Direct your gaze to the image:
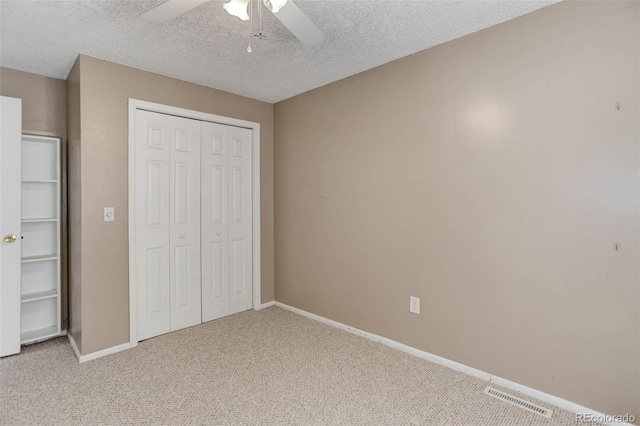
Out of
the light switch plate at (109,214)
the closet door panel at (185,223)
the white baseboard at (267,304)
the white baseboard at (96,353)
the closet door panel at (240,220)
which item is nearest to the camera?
the white baseboard at (96,353)

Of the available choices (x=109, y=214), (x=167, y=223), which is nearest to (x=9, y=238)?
(x=109, y=214)

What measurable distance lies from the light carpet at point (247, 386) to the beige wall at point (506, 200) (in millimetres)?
308

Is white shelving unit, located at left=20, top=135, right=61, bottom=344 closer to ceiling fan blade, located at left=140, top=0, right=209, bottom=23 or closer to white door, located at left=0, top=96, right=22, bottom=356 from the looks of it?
white door, located at left=0, top=96, right=22, bottom=356

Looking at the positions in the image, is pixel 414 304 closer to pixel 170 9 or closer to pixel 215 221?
pixel 215 221

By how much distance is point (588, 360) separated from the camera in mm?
1814

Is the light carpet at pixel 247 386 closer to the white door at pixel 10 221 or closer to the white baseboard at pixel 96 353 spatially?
the white baseboard at pixel 96 353

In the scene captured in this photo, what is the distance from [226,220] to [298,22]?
2.30 metres

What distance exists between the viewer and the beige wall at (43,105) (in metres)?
2.71

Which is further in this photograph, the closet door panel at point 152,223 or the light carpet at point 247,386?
the closet door panel at point 152,223

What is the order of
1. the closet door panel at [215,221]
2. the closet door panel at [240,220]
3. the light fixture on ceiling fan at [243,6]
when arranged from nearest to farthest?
the light fixture on ceiling fan at [243,6] → the closet door panel at [215,221] → the closet door panel at [240,220]

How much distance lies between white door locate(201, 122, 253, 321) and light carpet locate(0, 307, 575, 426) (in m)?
0.60

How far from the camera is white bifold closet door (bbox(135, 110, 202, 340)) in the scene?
279 cm

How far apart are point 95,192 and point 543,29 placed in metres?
3.27

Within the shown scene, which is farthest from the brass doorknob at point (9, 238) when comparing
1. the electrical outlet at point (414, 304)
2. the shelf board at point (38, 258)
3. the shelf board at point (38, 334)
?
the electrical outlet at point (414, 304)
